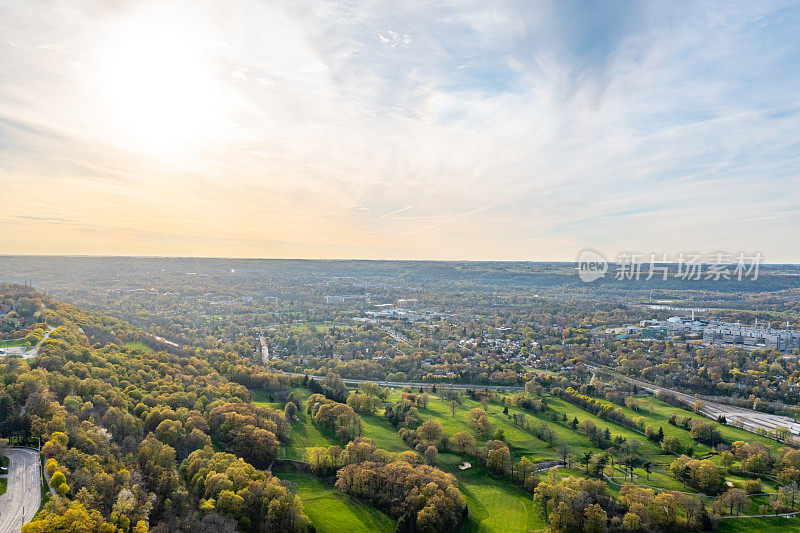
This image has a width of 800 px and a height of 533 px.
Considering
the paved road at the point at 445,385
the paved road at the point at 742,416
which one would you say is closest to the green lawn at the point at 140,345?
the paved road at the point at 445,385

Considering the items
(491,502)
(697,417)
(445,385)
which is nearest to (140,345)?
(445,385)

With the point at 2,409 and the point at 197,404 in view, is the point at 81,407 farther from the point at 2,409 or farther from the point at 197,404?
the point at 197,404

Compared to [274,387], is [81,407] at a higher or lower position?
higher

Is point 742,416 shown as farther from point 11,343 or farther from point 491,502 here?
point 11,343

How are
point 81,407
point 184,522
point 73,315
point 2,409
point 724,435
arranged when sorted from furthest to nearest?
point 73,315 < point 724,435 < point 81,407 < point 2,409 < point 184,522

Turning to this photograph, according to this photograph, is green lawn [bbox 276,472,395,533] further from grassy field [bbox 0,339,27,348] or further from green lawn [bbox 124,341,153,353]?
grassy field [bbox 0,339,27,348]

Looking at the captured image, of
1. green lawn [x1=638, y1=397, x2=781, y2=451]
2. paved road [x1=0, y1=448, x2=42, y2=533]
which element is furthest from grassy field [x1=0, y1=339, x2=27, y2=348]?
green lawn [x1=638, y1=397, x2=781, y2=451]

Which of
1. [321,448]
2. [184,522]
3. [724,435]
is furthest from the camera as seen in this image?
[724,435]

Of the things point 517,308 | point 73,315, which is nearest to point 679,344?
point 517,308
